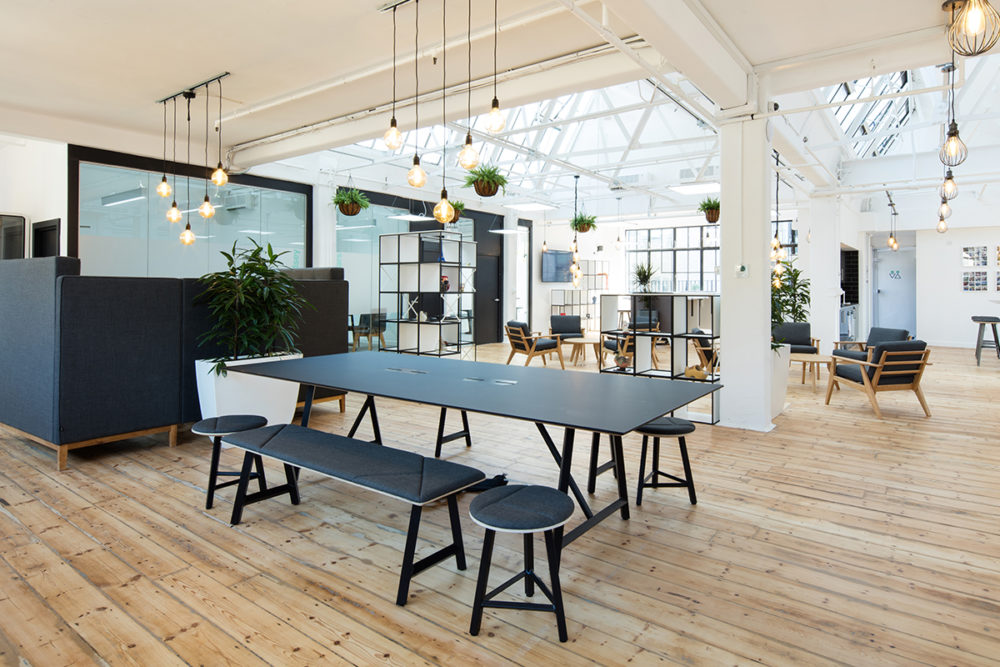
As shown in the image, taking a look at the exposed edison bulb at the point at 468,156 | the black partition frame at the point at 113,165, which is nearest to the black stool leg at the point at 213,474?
the exposed edison bulb at the point at 468,156

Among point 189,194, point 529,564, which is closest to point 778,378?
point 529,564

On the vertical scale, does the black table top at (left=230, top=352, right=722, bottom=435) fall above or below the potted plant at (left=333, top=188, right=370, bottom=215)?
below

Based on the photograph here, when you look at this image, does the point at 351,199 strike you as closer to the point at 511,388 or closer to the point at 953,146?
the point at 511,388

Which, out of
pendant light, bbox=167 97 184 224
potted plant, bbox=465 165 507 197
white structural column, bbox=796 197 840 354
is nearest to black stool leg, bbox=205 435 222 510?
potted plant, bbox=465 165 507 197

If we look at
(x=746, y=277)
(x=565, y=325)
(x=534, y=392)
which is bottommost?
(x=534, y=392)

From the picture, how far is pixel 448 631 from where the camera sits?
7.02 ft

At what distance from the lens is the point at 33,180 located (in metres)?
7.84

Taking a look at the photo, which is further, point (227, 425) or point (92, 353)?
point (92, 353)

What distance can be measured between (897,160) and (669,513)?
1197cm

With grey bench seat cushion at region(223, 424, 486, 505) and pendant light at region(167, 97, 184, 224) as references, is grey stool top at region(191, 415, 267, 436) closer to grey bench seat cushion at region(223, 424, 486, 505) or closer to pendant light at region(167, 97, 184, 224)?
grey bench seat cushion at region(223, 424, 486, 505)

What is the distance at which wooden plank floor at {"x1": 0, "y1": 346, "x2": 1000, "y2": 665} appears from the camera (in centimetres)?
205

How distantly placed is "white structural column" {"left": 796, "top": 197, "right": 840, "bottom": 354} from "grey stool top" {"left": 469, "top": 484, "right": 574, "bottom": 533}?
9.57 meters

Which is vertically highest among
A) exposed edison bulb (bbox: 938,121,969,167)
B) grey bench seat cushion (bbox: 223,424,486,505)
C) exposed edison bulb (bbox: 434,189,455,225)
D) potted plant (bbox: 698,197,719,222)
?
potted plant (bbox: 698,197,719,222)

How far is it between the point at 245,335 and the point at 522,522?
3653mm
